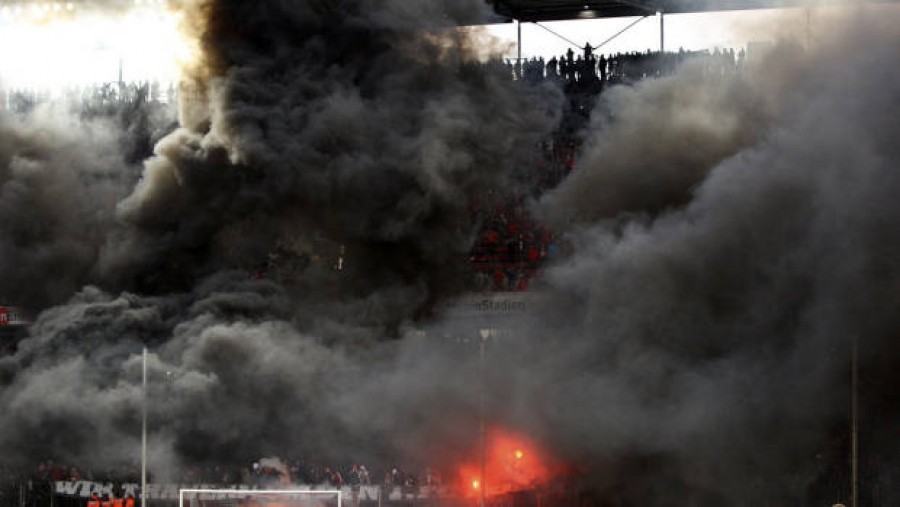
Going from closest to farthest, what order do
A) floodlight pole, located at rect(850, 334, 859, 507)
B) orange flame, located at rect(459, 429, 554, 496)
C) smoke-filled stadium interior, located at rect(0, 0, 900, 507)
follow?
floodlight pole, located at rect(850, 334, 859, 507), smoke-filled stadium interior, located at rect(0, 0, 900, 507), orange flame, located at rect(459, 429, 554, 496)

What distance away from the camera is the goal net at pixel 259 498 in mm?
29797

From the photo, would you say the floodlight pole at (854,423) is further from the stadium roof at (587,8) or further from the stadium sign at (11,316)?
the stadium sign at (11,316)

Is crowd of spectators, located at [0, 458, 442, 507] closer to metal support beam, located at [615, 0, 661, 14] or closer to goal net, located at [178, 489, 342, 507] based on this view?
goal net, located at [178, 489, 342, 507]

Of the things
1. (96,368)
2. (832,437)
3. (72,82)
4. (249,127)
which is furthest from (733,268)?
(72,82)

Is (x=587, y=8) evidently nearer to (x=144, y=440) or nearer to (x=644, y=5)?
(x=644, y=5)

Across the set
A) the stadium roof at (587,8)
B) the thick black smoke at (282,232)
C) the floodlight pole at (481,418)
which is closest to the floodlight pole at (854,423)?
the floodlight pole at (481,418)

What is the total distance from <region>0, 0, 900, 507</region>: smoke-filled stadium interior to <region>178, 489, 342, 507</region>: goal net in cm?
Result: 9

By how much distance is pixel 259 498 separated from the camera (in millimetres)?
30094

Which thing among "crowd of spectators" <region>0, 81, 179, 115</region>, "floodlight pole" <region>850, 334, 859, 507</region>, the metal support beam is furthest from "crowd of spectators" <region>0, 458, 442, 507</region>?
the metal support beam

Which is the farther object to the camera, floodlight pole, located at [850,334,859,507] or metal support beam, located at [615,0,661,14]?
metal support beam, located at [615,0,661,14]

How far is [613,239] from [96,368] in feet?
35.7

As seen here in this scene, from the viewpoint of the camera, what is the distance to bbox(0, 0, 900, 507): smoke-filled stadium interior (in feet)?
97.6

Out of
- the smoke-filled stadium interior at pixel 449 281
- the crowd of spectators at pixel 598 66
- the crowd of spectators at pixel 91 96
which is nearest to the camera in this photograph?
the smoke-filled stadium interior at pixel 449 281

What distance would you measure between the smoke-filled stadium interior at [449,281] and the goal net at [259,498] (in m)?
0.09
